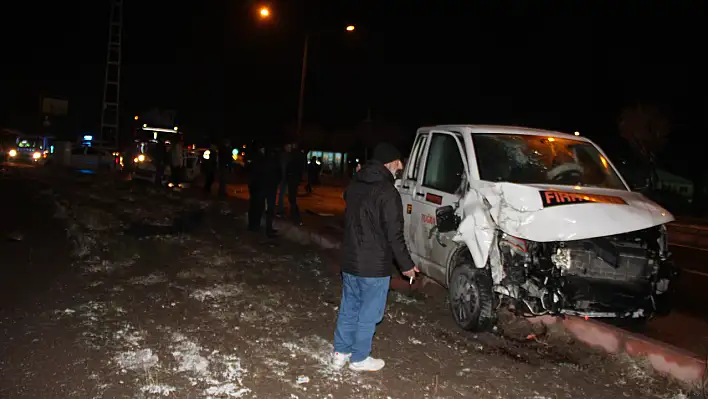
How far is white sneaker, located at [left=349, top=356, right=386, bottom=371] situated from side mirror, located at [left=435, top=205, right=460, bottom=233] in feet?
5.43

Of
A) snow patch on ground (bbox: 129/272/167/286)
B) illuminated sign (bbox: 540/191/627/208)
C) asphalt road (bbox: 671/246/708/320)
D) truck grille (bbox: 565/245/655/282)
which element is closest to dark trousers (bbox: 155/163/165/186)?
snow patch on ground (bbox: 129/272/167/286)

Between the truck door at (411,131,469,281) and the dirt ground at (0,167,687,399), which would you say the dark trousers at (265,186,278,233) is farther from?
the truck door at (411,131,469,281)

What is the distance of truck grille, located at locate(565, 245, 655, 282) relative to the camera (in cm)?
508

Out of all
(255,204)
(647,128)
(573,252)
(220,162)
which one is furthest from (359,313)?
(647,128)

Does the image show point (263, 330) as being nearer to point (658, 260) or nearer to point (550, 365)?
point (550, 365)

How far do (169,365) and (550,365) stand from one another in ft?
10.4

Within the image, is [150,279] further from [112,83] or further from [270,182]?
[112,83]

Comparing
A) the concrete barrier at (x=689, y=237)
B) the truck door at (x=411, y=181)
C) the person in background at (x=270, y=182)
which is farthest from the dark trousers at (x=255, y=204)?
the concrete barrier at (x=689, y=237)

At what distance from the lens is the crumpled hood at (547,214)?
4.90m

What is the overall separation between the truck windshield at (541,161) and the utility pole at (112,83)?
107 feet

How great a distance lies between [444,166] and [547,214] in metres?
1.79

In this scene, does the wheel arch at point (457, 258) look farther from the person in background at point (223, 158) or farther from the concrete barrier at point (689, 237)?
the concrete barrier at point (689, 237)

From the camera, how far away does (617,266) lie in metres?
5.13

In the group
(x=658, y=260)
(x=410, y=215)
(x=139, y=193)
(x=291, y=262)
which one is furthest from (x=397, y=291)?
(x=139, y=193)
